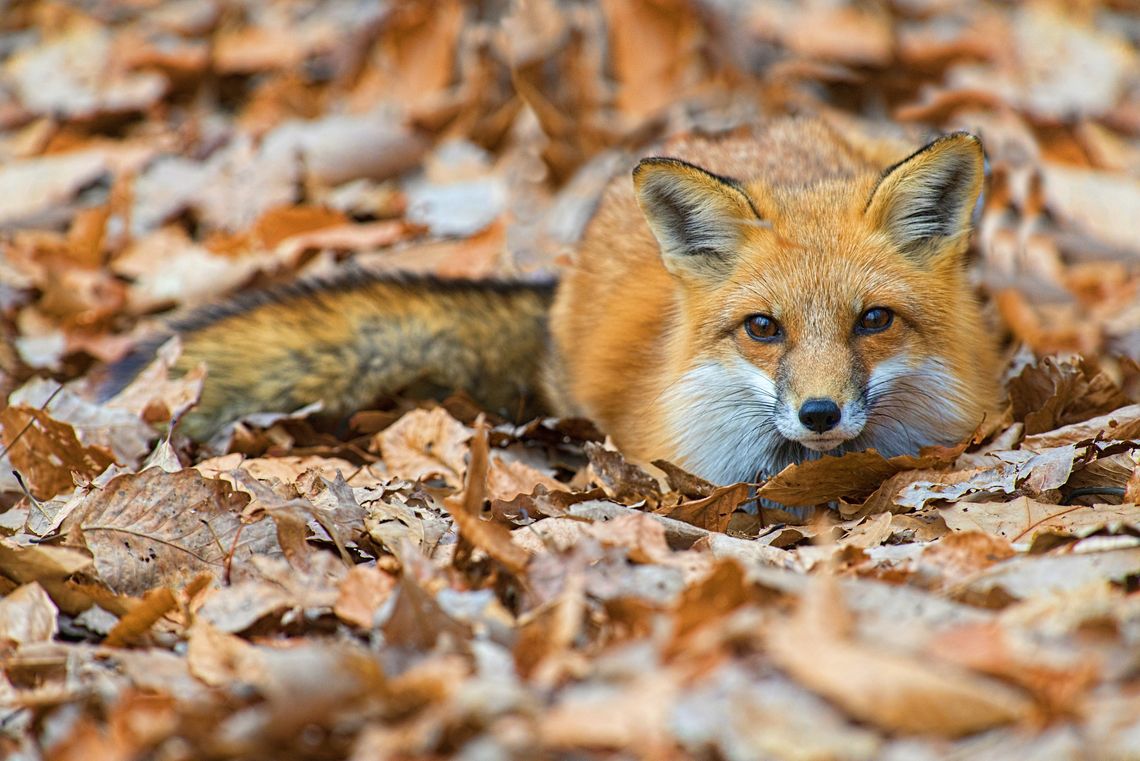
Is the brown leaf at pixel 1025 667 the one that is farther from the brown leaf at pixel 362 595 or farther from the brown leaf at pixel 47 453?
the brown leaf at pixel 47 453

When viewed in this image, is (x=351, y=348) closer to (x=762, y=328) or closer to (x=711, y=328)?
(x=711, y=328)

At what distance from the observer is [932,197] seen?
4.29 m

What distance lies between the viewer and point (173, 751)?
226cm

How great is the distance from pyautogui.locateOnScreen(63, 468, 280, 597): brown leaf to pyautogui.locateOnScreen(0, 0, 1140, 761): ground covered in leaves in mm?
12

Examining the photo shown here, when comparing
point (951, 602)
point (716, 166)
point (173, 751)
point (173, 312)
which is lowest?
point (173, 312)

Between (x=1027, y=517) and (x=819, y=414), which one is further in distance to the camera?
(x=819, y=414)

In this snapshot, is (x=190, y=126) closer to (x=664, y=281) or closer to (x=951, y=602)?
(x=664, y=281)

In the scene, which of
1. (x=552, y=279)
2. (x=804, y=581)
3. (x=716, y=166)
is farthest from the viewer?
(x=552, y=279)

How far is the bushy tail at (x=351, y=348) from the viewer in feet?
Answer: 16.1

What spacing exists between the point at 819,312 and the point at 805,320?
0.19ft

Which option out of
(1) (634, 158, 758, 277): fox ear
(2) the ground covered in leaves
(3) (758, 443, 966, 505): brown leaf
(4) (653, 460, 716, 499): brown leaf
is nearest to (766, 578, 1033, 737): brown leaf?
(2) the ground covered in leaves

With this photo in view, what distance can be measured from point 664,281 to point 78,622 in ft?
9.21

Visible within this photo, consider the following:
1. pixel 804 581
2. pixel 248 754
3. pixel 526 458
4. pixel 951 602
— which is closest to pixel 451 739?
pixel 248 754

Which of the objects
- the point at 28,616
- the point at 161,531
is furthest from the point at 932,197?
the point at 28,616
